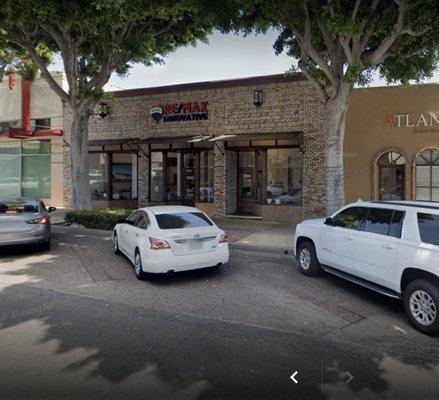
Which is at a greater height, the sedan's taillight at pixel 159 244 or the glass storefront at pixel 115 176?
the glass storefront at pixel 115 176

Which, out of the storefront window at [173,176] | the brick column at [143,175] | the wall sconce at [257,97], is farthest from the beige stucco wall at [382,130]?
the brick column at [143,175]

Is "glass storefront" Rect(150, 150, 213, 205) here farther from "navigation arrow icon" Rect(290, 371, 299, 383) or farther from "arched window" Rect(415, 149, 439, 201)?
"navigation arrow icon" Rect(290, 371, 299, 383)

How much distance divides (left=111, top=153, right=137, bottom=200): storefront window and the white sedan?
12716 millimetres

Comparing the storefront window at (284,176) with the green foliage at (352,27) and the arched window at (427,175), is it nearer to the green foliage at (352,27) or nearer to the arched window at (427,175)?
the arched window at (427,175)

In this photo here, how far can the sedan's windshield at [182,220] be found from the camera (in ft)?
28.0

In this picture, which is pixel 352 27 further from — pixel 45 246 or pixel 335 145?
pixel 45 246

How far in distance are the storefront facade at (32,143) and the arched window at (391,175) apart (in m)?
16.3

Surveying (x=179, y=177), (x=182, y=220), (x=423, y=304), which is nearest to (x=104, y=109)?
(x=179, y=177)

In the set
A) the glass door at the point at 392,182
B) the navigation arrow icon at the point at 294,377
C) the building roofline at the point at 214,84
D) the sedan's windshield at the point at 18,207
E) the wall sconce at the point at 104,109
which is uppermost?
the building roofline at the point at 214,84

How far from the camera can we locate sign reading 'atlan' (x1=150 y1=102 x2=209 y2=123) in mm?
18891

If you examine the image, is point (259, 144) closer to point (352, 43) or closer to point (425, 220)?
point (352, 43)

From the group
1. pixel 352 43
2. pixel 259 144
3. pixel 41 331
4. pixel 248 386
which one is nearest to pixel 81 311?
pixel 41 331

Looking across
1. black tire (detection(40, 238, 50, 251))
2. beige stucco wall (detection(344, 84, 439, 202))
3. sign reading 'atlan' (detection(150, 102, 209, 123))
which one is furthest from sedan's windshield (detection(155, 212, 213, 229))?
sign reading 'atlan' (detection(150, 102, 209, 123))

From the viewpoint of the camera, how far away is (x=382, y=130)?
1608cm
